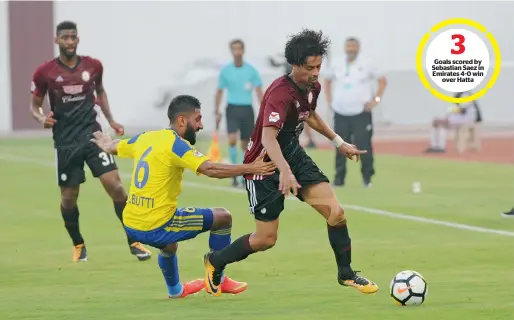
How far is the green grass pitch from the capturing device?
9406 mm

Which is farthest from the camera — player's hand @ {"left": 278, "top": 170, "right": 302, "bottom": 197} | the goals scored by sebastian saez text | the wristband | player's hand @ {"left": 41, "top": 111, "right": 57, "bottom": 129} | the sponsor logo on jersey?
the goals scored by sebastian saez text

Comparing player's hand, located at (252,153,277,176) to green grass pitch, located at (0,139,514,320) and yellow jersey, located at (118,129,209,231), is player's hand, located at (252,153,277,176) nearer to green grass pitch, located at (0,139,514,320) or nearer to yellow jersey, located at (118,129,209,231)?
yellow jersey, located at (118,129,209,231)

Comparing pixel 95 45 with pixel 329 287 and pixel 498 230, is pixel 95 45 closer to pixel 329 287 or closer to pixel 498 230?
pixel 498 230

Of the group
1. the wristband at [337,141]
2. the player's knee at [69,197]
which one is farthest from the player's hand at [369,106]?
the wristband at [337,141]

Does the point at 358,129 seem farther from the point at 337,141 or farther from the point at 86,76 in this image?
the point at 337,141

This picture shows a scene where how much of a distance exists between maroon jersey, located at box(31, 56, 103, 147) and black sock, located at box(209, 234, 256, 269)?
10.5 feet

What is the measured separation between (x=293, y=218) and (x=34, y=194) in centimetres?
537

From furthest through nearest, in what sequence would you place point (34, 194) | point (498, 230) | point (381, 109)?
point (381, 109) → point (34, 194) → point (498, 230)

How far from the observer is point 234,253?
32.5 feet

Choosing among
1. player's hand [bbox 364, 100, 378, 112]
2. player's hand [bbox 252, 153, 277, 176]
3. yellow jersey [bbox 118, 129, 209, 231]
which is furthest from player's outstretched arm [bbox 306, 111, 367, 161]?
player's hand [bbox 364, 100, 378, 112]

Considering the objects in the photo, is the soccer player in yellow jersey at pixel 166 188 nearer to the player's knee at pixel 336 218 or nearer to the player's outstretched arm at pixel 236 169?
the player's outstretched arm at pixel 236 169

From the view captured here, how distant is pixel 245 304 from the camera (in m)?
9.66

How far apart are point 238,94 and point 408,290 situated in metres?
11.8

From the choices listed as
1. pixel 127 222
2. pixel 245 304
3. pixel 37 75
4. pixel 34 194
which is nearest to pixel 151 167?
pixel 127 222
